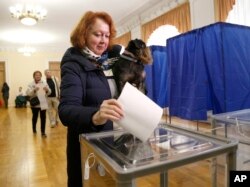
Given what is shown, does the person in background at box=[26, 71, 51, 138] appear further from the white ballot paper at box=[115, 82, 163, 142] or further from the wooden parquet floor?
the white ballot paper at box=[115, 82, 163, 142]

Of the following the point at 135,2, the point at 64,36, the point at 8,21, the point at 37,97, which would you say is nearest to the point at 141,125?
the point at 37,97

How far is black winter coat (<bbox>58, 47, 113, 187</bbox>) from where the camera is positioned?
800 mm

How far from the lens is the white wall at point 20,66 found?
33.4 ft

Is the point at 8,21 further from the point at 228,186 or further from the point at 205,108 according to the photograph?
the point at 228,186

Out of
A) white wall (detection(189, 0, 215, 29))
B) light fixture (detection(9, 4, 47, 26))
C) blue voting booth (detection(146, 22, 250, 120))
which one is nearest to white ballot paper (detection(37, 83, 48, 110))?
light fixture (detection(9, 4, 47, 26))

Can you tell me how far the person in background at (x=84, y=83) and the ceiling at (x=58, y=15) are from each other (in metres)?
2.32

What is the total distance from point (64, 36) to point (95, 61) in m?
7.64

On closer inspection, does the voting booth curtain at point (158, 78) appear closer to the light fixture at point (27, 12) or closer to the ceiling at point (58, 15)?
the ceiling at point (58, 15)

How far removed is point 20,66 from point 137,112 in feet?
35.3

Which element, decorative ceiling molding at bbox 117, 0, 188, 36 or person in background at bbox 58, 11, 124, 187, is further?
decorative ceiling molding at bbox 117, 0, 188, 36

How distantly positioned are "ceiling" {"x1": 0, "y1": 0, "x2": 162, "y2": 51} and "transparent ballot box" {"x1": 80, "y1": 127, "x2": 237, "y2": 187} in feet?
8.56

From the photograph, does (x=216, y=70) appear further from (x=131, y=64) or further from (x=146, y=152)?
(x=146, y=152)

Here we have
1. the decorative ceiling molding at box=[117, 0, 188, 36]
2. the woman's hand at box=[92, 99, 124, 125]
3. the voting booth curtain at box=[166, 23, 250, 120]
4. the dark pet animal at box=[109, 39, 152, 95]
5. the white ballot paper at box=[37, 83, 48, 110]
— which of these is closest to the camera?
the woman's hand at box=[92, 99, 124, 125]

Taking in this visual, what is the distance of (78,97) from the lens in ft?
2.86
